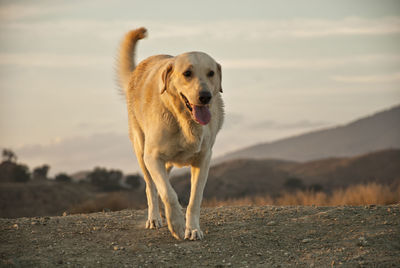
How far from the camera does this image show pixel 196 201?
693cm

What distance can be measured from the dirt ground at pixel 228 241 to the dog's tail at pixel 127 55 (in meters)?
2.53

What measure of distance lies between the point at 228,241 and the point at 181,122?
177cm

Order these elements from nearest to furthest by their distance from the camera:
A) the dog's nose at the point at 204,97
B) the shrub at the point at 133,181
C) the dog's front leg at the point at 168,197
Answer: the dog's nose at the point at 204,97
the dog's front leg at the point at 168,197
the shrub at the point at 133,181

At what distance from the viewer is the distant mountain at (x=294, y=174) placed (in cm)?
3123

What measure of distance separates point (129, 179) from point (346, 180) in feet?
48.5

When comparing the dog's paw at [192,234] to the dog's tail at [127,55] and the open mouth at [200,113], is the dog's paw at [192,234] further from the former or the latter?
the dog's tail at [127,55]

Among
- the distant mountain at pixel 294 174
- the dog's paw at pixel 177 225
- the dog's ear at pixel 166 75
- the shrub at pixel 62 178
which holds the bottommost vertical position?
the distant mountain at pixel 294 174

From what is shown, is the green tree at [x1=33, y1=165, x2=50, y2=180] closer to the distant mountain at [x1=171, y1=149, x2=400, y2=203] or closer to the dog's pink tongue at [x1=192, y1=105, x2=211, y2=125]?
the distant mountain at [x1=171, y1=149, x2=400, y2=203]

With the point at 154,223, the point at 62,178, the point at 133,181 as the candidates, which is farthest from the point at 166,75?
the point at 133,181

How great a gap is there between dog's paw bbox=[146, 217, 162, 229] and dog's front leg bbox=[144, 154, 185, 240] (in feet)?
4.14

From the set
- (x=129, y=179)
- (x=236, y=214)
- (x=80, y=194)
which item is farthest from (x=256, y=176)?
(x=236, y=214)

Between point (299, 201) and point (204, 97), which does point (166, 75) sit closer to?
point (204, 97)

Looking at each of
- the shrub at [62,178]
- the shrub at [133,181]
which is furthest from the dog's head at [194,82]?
the shrub at [133,181]

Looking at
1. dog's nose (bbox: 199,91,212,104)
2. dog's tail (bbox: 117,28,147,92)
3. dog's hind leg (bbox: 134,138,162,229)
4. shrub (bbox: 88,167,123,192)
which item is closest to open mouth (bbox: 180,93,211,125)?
dog's nose (bbox: 199,91,212,104)
